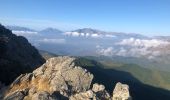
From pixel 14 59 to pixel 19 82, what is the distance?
179ft

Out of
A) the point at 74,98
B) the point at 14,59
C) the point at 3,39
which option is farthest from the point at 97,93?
the point at 3,39

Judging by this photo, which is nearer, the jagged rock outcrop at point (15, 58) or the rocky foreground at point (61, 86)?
the rocky foreground at point (61, 86)

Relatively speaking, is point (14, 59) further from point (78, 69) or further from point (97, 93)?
point (97, 93)

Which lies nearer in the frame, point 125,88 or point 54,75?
point 125,88

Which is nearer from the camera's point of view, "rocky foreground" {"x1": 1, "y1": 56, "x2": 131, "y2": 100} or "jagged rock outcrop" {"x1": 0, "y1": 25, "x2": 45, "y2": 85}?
"rocky foreground" {"x1": 1, "y1": 56, "x2": 131, "y2": 100}

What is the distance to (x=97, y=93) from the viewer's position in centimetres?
7188

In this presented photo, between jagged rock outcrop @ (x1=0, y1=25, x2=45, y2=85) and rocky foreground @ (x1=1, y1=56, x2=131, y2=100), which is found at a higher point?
rocky foreground @ (x1=1, y1=56, x2=131, y2=100)

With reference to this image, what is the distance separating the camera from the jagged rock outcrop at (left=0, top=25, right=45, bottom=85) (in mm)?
114875

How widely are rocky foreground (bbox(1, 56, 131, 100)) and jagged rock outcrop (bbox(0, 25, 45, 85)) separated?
22.4 meters

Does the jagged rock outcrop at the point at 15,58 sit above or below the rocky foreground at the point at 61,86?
below

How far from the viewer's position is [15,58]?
138 metres

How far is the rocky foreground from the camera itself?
69125 mm

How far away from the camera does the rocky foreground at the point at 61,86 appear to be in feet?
227

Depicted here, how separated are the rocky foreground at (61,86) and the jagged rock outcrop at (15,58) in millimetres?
22393
